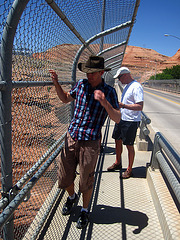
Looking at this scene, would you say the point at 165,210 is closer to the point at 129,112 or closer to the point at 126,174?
the point at 126,174

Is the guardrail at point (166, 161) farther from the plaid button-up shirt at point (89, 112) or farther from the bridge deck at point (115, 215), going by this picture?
the plaid button-up shirt at point (89, 112)

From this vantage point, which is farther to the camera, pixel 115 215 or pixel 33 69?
pixel 115 215

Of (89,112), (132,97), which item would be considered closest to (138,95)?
(132,97)

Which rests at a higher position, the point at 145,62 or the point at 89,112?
the point at 145,62

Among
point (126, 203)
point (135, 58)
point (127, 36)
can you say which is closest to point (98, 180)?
point (126, 203)

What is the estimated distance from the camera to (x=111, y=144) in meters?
5.65

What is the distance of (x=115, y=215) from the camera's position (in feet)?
9.13

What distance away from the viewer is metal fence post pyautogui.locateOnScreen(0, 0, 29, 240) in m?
1.39

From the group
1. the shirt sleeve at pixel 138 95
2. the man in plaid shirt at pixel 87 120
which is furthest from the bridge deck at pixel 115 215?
the shirt sleeve at pixel 138 95

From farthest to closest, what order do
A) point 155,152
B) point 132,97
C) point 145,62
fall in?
point 145,62
point 132,97
point 155,152

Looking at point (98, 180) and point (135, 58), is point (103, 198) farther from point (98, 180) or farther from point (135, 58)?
point (135, 58)

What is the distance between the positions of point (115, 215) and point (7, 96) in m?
2.06

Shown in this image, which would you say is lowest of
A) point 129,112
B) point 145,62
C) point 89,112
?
point 129,112

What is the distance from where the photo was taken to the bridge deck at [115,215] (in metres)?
2.44
